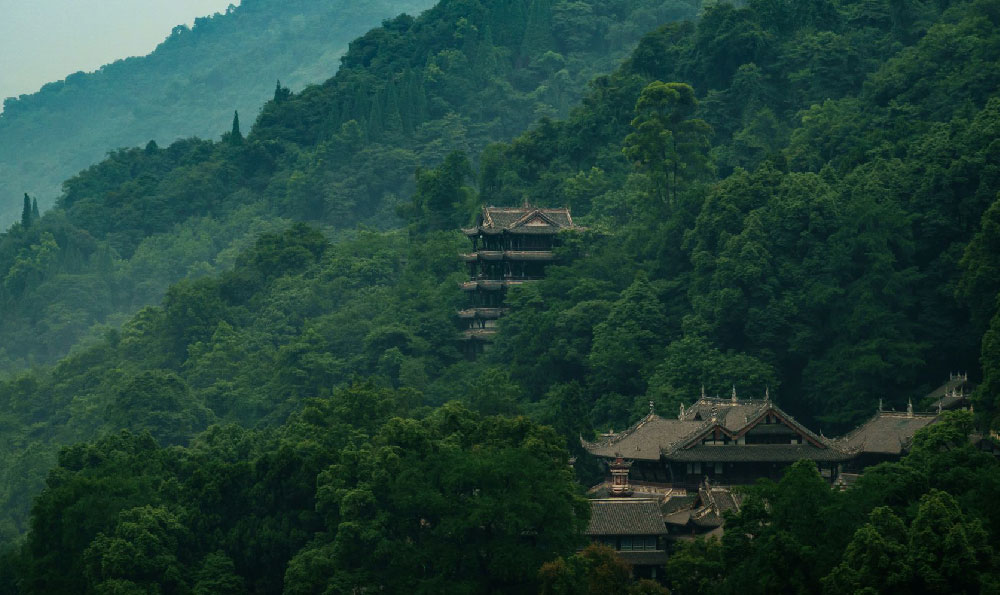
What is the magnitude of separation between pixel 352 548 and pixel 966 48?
47155 millimetres

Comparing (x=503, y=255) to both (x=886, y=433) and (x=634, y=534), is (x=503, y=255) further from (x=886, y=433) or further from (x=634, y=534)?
(x=634, y=534)

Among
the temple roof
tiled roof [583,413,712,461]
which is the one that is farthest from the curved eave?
tiled roof [583,413,712,461]

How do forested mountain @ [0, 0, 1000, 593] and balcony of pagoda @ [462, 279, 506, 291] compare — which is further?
balcony of pagoda @ [462, 279, 506, 291]

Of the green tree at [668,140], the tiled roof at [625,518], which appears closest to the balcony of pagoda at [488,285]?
the green tree at [668,140]

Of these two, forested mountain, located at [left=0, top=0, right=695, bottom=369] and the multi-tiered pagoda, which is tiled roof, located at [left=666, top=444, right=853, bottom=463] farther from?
forested mountain, located at [left=0, top=0, right=695, bottom=369]

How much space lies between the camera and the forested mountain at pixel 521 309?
171 ft

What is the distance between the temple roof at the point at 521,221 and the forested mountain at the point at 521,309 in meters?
1.83

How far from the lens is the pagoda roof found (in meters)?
61.7

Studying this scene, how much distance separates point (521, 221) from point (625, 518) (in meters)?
35.3

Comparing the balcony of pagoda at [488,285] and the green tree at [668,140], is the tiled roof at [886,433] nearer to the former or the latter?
the green tree at [668,140]

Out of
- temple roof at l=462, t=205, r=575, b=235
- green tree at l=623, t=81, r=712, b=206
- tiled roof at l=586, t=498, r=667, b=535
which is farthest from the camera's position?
temple roof at l=462, t=205, r=575, b=235

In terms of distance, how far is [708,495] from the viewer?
2276 inches

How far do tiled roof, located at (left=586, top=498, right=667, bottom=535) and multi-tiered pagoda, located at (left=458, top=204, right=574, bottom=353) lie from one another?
109 feet

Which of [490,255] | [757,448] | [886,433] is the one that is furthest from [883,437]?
[490,255]
